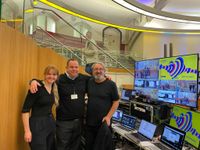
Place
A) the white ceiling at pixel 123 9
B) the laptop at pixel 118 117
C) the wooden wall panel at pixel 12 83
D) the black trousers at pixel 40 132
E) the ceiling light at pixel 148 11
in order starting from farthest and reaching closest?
the white ceiling at pixel 123 9, the ceiling light at pixel 148 11, the laptop at pixel 118 117, the black trousers at pixel 40 132, the wooden wall panel at pixel 12 83

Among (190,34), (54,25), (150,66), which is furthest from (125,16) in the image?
(150,66)

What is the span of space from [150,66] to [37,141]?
2539mm

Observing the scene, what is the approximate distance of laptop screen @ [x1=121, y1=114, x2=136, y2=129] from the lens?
152 inches

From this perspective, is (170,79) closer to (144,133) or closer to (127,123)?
(127,123)

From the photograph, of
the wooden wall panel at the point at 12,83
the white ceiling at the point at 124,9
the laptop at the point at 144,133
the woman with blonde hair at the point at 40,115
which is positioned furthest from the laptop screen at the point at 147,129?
the white ceiling at the point at 124,9

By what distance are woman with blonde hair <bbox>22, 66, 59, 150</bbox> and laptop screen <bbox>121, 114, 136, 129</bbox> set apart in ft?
4.72

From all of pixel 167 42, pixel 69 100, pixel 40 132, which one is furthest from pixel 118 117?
pixel 167 42

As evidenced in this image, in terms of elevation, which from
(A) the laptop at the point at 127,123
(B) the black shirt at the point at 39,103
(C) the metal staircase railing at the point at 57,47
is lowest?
(A) the laptop at the point at 127,123

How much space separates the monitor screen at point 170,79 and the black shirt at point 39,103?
197 centimetres

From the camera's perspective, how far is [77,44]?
7.10 m

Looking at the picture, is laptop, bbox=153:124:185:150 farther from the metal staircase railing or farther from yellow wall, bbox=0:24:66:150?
the metal staircase railing

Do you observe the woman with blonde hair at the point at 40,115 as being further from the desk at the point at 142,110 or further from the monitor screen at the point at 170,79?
the monitor screen at the point at 170,79

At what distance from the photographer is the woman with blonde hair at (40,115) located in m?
2.65

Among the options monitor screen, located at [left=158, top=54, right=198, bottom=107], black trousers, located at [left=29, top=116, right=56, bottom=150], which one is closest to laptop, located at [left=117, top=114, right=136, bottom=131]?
monitor screen, located at [left=158, top=54, right=198, bottom=107]
